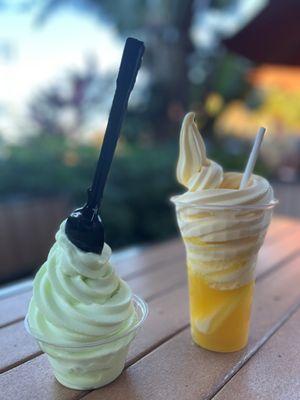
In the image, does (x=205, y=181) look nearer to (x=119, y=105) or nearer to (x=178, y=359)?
(x=119, y=105)

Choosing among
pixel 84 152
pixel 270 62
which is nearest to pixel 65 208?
pixel 84 152

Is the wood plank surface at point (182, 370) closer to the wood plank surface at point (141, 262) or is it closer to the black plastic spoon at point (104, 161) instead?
the black plastic spoon at point (104, 161)

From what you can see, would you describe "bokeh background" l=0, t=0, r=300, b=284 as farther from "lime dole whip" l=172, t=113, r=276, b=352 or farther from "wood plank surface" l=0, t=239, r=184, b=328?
"lime dole whip" l=172, t=113, r=276, b=352

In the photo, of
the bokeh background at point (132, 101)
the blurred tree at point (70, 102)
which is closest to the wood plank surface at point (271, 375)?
the bokeh background at point (132, 101)

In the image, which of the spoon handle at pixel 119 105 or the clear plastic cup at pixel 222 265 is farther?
the clear plastic cup at pixel 222 265

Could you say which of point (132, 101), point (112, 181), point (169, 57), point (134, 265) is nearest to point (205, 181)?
point (134, 265)

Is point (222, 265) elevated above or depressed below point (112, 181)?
above
